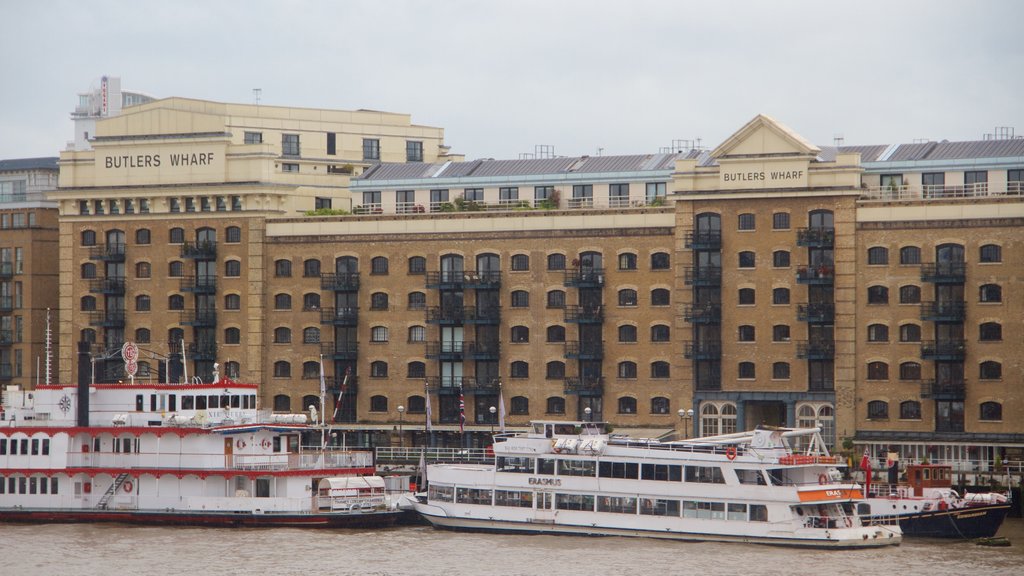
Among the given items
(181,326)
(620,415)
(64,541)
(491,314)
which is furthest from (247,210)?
(64,541)

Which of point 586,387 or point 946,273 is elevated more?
point 946,273

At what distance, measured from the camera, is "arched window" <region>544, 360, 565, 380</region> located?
108 m

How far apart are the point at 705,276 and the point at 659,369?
547cm

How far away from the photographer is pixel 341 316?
111562 mm

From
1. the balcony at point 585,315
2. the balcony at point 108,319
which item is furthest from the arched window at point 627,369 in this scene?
the balcony at point 108,319

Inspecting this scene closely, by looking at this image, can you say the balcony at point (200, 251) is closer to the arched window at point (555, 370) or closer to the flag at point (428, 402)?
the flag at point (428, 402)

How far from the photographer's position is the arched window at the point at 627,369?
10644 cm

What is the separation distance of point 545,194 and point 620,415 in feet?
49.3

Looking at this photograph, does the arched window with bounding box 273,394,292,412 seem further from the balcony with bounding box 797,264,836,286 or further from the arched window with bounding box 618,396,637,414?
the balcony with bounding box 797,264,836,286

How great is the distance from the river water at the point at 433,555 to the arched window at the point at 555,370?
1916 cm

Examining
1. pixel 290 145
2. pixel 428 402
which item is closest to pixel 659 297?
pixel 428 402

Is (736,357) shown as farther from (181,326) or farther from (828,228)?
(181,326)

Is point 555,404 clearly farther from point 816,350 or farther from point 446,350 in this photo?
point 816,350

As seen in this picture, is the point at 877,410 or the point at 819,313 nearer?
the point at 877,410
